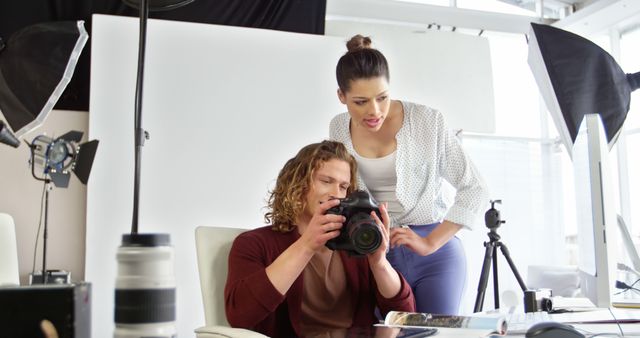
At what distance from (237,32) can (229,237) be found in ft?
9.50

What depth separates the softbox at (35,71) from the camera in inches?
53.7

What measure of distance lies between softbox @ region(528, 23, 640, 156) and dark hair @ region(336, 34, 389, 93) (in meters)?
0.49

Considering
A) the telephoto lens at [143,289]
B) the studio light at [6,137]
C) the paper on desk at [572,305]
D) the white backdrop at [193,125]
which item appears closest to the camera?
the telephoto lens at [143,289]

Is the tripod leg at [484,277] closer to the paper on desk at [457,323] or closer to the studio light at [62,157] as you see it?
the paper on desk at [457,323]

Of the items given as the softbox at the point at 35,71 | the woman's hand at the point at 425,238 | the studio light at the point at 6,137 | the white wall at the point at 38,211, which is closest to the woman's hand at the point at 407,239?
the woman's hand at the point at 425,238

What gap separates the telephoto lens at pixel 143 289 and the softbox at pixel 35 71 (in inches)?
36.0

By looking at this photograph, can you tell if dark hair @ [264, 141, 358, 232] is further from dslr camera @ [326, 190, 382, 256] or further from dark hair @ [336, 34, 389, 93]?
dark hair @ [336, 34, 389, 93]

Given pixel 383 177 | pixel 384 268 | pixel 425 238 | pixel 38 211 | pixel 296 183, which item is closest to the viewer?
pixel 384 268

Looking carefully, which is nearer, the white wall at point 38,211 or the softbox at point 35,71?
the softbox at point 35,71

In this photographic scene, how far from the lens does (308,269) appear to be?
5.22 ft

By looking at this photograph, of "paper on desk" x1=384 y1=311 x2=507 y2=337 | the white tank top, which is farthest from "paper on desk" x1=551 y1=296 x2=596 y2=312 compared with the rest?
the white tank top

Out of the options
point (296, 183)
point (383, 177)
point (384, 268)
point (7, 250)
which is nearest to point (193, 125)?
point (7, 250)

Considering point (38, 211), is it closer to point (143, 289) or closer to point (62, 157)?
point (62, 157)

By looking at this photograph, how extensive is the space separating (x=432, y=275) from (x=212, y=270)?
0.70 meters
